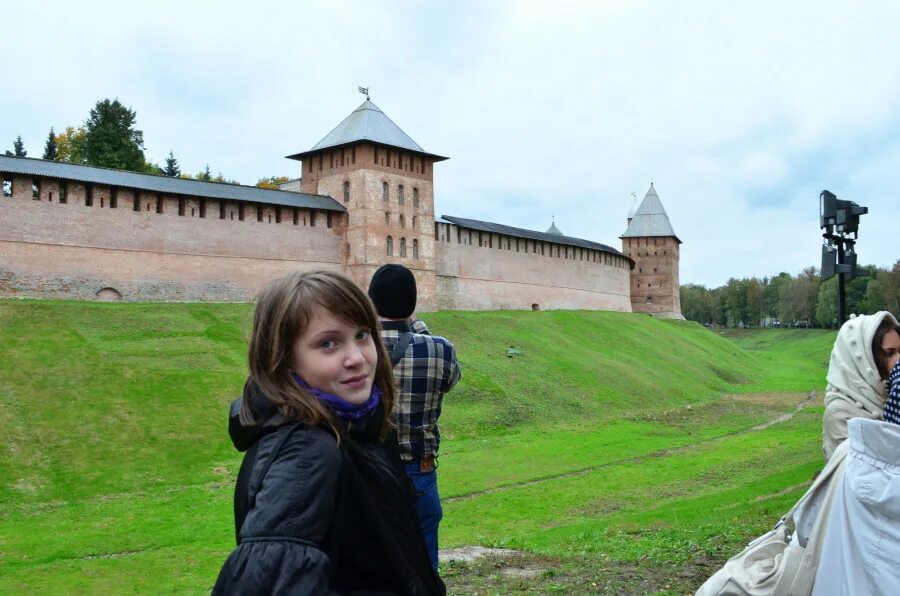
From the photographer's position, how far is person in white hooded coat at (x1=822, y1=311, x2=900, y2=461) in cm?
425

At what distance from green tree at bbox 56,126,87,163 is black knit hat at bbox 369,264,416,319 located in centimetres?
4799

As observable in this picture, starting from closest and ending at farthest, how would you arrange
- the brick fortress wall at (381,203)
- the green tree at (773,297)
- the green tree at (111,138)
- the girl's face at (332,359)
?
1. the girl's face at (332,359)
2. the brick fortress wall at (381,203)
3. the green tree at (111,138)
4. the green tree at (773,297)

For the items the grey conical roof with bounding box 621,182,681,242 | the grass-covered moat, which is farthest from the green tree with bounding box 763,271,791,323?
Result: the grass-covered moat

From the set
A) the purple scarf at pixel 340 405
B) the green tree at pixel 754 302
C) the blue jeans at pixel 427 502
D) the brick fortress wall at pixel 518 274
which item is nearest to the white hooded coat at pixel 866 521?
the purple scarf at pixel 340 405

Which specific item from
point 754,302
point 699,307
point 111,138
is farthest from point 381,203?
point 699,307

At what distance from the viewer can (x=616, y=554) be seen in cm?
641

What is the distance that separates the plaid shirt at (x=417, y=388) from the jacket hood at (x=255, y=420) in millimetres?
2257

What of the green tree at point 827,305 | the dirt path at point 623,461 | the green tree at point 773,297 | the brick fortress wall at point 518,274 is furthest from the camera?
the green tree at point 773,297

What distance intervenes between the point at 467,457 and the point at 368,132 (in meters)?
19.9

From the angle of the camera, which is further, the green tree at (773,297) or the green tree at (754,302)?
the green tree at (754,302)

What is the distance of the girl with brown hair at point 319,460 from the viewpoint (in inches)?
68.4

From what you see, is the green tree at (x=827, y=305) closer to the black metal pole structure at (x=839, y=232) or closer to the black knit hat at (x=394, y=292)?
the black metal pole structure at (x=839, y=232)

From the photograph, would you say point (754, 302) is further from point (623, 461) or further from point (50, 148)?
point (623, 461)

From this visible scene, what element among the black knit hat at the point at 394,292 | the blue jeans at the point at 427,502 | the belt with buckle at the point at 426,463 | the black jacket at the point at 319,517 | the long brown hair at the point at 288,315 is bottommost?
the blue jeans at the point at 427,502
